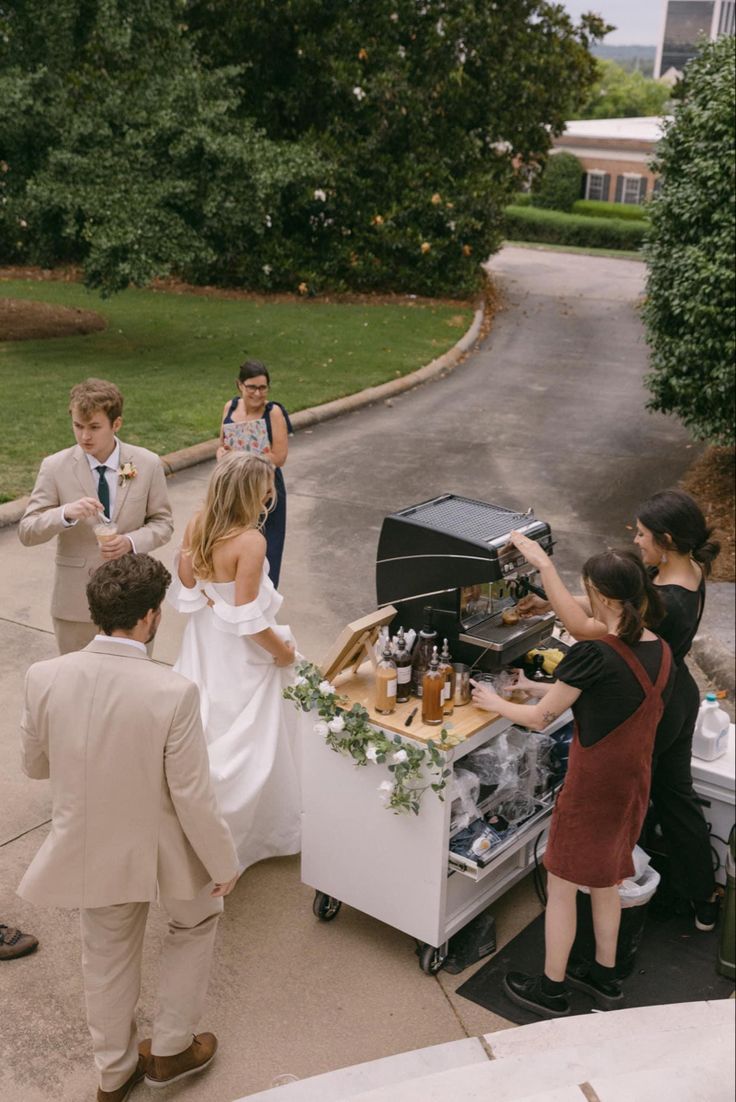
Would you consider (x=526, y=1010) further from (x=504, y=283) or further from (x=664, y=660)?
(x=504, y=283)

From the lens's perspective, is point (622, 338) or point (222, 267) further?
point (222, 267)

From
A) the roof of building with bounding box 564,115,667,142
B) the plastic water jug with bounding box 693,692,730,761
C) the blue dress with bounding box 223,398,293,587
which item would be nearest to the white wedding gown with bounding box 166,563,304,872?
the plastic water jug with bounding box 693,692,730,761

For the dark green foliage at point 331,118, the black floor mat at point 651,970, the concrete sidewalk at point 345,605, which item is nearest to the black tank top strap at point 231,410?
the concrete sidewalk at point 345,605

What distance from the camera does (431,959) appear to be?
4715 mm

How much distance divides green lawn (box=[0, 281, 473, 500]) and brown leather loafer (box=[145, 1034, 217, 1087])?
707cm

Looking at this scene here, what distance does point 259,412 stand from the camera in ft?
25.1

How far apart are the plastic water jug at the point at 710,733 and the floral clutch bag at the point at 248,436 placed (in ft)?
11.9

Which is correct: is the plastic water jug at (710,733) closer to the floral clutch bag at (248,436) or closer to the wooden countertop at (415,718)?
the wooden countertop at (415,718)

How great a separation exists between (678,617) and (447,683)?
1.04m

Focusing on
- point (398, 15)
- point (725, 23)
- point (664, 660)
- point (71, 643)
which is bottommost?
point (71, 643)

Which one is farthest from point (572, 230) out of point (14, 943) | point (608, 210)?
point (14, 943)

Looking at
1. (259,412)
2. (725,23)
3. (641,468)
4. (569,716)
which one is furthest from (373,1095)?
(725,23)

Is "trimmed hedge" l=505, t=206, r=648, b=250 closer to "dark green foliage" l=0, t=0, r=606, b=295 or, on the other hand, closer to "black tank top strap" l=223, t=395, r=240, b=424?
"dark green foliage" l=0, t=0, r=606, b=295

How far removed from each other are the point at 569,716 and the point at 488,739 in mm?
764
